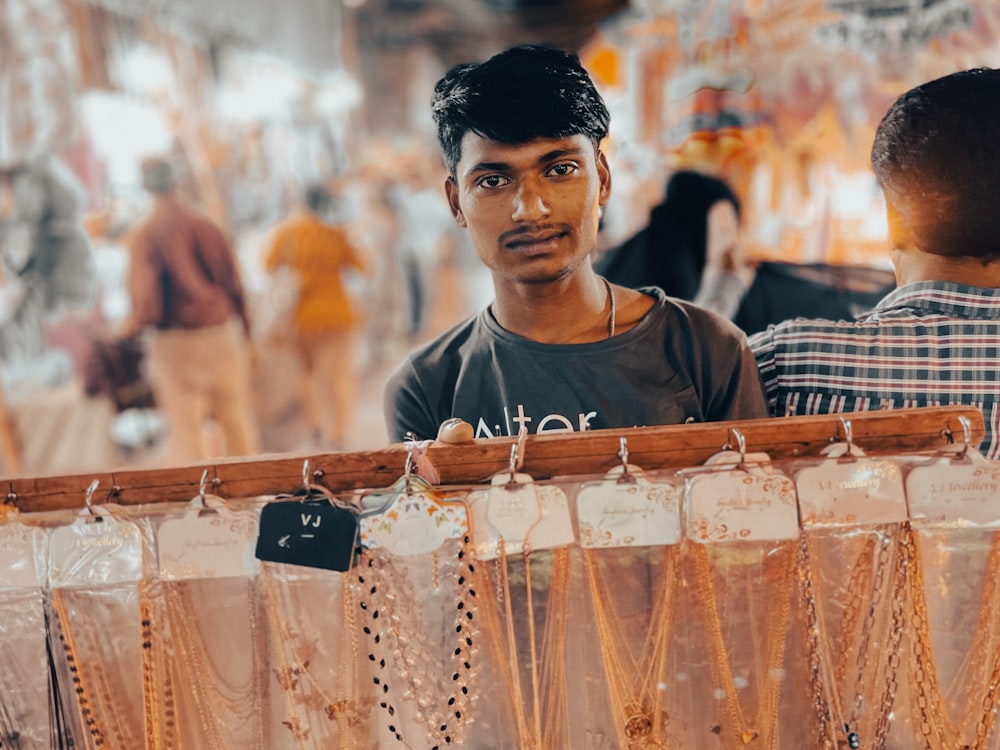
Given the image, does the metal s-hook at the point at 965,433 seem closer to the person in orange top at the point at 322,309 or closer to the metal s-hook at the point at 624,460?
the metal s-hook at the point at 624,460

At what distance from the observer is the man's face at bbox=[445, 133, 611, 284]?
95 centimetres

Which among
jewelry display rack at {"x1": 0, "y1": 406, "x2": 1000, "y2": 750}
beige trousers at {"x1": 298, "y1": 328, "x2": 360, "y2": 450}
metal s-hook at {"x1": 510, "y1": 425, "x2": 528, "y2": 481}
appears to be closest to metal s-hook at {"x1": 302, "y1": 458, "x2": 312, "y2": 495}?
jewelry display rack at {"x1": 0, "y1": 406, "x2": 1000, "y2": 750}

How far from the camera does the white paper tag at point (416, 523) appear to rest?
82 centimetres

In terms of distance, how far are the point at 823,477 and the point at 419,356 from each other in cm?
56

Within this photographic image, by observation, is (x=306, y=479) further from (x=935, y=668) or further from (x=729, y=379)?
(x=935, y=668)

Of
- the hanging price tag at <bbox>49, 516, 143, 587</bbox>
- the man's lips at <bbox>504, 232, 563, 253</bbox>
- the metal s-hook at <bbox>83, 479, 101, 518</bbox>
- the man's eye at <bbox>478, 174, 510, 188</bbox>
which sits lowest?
the hanging price tag at <bbox>49, 516, 143, 587</bbox>

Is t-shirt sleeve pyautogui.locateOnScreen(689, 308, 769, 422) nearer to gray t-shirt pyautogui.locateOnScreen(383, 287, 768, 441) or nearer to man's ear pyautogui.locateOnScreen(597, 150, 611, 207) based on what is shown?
gray t-shirt pyautogui.locateOnScreen(383, 287, 768, 441)

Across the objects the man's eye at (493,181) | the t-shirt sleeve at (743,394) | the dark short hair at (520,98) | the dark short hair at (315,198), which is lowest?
the t-shirt sleeve at (743,394)

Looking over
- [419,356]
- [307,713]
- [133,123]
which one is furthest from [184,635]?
[133,123]

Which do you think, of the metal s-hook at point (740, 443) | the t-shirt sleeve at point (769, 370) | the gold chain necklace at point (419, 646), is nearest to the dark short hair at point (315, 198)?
the t-shirt sleeve at point (769, 370)

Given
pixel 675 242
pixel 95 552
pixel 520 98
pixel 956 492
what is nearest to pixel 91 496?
pixel 95 552

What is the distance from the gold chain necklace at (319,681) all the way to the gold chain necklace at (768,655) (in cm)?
39

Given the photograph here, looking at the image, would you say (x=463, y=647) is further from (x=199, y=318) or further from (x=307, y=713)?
(x=199, y=318)

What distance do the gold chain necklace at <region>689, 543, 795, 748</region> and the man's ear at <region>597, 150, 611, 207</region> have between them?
0.48m
